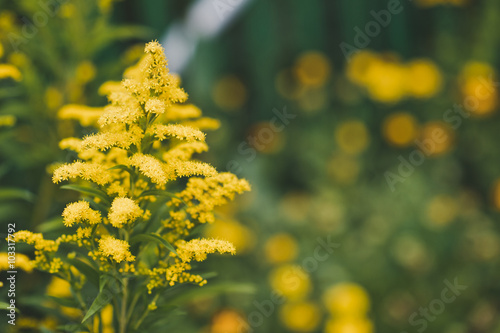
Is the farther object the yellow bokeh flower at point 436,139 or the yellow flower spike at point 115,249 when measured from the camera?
the yellow bokeh flower at point 436,139

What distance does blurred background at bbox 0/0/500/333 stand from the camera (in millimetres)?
1451

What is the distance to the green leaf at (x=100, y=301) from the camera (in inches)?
27.3

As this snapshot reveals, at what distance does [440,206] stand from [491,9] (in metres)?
1.42

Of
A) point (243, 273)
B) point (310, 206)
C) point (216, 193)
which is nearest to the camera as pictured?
point (216, 193)

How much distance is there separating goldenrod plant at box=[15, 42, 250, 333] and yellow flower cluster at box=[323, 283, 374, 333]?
1540mm

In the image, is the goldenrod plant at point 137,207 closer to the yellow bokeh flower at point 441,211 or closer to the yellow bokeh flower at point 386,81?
the yellow bokeh flower at point 441,211

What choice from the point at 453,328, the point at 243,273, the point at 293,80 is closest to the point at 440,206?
the point at 453,328

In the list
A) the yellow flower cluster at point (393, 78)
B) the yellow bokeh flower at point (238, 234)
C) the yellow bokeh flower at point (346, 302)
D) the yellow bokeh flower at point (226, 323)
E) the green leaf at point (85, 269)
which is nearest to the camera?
the green leaf at point (85, 269)

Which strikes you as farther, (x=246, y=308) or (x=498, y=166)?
(x=498, y=166)

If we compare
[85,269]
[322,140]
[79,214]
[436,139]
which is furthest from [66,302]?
[436,139]

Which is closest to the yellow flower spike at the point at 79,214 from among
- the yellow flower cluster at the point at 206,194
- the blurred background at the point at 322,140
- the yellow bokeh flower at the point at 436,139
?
the yellow flower cluster at the point at 206,194

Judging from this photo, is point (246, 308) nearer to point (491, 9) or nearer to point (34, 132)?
point (34, 132)

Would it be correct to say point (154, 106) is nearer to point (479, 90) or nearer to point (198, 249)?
point (198, 249)

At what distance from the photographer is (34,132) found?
1.43 meters
